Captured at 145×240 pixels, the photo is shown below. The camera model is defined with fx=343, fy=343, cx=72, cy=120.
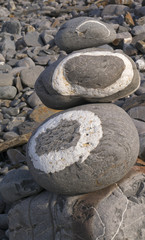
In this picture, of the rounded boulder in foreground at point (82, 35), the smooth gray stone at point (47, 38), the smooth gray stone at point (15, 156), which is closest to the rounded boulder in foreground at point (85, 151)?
the rounded boulder in foreground at point (82, 35)

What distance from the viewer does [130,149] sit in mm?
2779

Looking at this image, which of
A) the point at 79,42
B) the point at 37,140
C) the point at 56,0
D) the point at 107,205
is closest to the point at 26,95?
the point at 79,42

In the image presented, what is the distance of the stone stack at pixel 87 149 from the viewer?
271cm

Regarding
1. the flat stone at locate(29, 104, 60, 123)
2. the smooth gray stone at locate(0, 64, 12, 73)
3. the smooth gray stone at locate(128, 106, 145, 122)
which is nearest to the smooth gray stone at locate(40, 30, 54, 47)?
the smooth gray stone at locate(0, 64, 12, 73)

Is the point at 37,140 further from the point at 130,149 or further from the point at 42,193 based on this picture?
the point at 130,149

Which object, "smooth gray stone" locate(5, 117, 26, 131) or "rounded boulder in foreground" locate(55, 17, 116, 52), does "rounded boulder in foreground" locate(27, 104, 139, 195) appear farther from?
"smooth gray stone" locate(5, 117, 26, 131)

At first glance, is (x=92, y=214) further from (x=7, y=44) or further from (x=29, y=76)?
(x=7, y=44)

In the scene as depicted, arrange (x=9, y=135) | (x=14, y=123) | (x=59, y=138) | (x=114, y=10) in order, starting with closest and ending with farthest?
(x=59, y=138) < (x=9, y=135) < (x=14, y=123) < (x=114, y=10)

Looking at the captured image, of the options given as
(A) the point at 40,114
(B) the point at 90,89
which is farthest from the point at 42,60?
(B) the point at 90,89

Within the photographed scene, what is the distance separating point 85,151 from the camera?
272cm

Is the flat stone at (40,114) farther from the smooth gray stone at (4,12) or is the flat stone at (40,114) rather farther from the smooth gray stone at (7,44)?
the smooth gray stone at (4,12)

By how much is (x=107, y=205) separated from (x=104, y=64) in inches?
46.0

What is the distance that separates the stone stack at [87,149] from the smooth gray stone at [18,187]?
12 cm

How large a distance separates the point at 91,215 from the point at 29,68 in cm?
570
